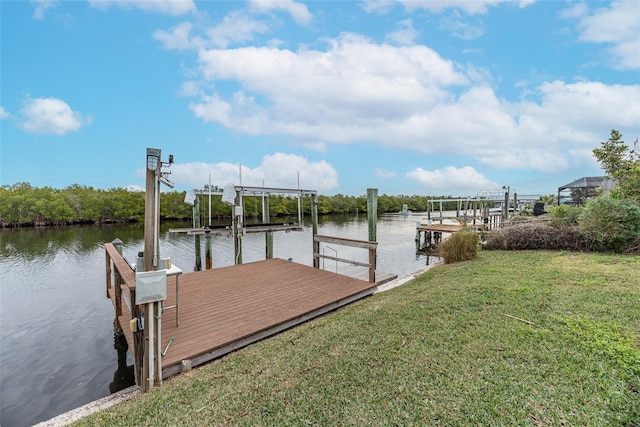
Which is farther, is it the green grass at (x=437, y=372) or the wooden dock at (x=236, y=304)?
the wooden dock at (x=236, y=304)

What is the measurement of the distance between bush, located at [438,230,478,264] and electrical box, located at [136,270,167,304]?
7763 mm

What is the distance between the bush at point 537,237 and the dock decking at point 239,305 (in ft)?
16.7

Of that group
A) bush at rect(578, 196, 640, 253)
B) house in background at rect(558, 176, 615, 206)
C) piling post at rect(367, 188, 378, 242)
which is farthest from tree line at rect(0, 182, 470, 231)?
bush at rect(578, 196, 640, 253)

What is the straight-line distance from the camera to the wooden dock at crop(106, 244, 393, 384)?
10.9ft

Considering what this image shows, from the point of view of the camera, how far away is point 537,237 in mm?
8672

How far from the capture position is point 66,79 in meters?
10.8

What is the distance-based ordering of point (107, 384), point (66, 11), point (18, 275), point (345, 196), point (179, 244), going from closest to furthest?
1. point (107, 384)
2. point (66, 11)
3. point (18, 275)
4. point (179, 244)
5. point (345, 196)

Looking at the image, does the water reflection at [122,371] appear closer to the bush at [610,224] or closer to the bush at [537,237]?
the bush at [537,237]

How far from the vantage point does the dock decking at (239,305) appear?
335cm

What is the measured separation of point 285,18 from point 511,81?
30.4ft

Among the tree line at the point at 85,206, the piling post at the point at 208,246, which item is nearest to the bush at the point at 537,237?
the piling post at the point at 208,246

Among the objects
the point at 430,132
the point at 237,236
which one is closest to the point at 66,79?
the point at 237,236

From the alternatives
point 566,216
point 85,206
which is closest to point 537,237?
point 566,216

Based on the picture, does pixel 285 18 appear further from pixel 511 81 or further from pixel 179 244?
pixel 179 244
